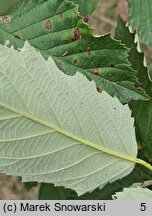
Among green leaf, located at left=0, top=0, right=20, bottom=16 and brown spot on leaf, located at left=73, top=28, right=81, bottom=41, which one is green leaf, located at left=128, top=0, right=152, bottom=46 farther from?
green leaf, located at left=0, top=0, right=20, bottom=16

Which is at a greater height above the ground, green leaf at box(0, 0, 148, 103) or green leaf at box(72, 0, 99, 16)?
green leaf at box(72, 0, 99, 16)

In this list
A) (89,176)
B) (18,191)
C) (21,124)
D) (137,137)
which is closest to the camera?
(21,124)

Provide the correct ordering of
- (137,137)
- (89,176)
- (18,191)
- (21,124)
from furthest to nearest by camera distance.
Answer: (18,191), (137,137), (89,176), (21,124)

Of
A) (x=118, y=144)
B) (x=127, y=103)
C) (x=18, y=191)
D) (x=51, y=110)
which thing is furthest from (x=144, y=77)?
(x=18, y=191)

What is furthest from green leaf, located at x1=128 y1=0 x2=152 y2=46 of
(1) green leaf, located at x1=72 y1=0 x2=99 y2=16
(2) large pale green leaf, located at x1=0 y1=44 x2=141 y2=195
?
(2) large pale green leaf, located at x1=0 y1=44 x2=141 y2=195

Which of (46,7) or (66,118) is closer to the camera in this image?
(66,118)

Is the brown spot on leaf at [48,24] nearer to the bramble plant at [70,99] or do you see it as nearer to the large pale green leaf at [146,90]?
the bramble plant at [70,99]

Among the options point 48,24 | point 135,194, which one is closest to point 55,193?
point 135,194

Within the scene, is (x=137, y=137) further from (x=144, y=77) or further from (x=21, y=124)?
(x=21, y=124)
